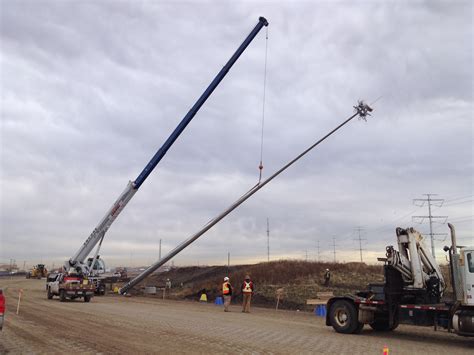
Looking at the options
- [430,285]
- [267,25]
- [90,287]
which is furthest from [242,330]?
[267,25]

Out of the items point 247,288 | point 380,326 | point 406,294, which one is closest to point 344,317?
point 380,326

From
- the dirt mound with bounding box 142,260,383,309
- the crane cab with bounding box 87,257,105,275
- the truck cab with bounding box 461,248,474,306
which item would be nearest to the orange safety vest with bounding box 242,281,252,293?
the dirt mound with bounding box 142,260,383,309

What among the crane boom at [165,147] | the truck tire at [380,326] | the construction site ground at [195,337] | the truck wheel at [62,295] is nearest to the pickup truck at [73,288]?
the truck wheel at [62,295]

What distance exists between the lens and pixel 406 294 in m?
15.7

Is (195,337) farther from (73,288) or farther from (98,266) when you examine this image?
(98,266)

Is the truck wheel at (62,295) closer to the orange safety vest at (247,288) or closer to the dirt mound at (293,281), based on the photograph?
the dirt mound at (293,281)

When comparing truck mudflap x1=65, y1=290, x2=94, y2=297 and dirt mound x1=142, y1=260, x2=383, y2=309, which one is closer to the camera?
truck mudflap x1=65, y1=290, x2=94, y2=297

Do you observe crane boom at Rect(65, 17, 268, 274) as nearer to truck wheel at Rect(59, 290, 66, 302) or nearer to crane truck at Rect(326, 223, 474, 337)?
truck wheel at Rect(59, 290, 66, 302)

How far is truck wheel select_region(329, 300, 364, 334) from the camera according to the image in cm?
1594

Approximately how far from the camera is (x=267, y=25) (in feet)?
105

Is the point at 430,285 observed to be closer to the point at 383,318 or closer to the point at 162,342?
the point at 383,318

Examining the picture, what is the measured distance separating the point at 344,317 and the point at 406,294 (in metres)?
2.20

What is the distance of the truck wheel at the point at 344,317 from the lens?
15938 millimetres

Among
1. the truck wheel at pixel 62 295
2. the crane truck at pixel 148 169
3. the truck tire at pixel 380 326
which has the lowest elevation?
the truck tire at pixel 380 326
